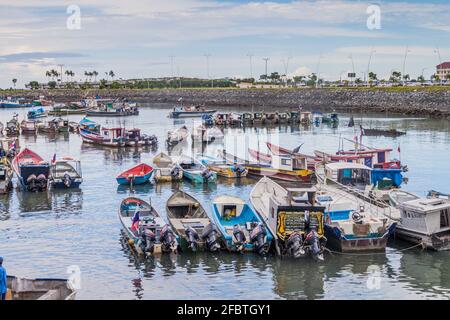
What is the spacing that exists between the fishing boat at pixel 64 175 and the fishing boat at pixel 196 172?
6.09 metres

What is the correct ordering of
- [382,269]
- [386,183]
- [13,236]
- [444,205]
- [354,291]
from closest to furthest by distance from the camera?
[354,291]
[382,269]
[444,205]
[13,236]
[386,183]

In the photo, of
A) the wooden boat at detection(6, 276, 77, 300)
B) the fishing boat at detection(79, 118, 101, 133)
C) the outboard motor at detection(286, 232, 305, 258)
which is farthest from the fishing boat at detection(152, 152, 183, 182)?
the fishing boat at detection(79, 118, 101, 133)

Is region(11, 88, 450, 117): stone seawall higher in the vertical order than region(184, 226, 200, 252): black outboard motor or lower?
higher

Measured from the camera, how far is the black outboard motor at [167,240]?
22.2m

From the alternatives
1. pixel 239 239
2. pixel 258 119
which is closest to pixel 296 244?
pixel 239 239

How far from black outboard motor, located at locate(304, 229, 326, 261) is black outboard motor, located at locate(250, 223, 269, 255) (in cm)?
139

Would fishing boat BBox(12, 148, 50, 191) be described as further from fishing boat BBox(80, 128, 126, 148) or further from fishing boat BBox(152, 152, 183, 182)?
fishing boat BBox(80, 128, 126, 148)

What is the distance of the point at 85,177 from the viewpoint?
134ft

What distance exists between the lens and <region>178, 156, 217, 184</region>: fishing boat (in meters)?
37.5

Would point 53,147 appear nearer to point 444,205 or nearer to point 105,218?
point 105,218

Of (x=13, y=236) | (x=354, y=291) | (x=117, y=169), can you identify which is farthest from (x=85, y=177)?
(x=354, y=291)

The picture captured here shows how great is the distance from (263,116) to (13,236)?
5894cm

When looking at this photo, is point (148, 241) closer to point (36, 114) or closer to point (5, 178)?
point (5, 178)

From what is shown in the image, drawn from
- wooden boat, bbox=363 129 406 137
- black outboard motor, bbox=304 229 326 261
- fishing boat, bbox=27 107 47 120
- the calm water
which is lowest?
the calm water
